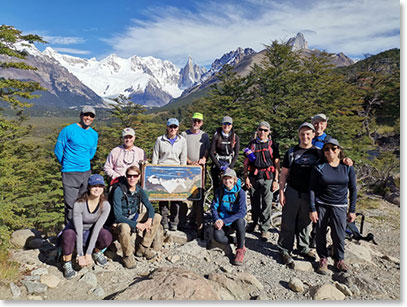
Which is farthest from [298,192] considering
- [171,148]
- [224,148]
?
[171,148]

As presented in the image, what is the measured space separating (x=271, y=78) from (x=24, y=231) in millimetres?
19822

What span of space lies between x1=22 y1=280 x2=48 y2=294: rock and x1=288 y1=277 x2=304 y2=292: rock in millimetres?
3917

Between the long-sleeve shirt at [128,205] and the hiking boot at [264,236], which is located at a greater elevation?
the long-sleeve shirt at [128,205]

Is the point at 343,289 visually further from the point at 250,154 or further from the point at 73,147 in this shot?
the point at 73,147

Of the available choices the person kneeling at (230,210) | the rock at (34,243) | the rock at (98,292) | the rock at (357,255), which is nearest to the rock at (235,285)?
the person kneeling at (230,210)

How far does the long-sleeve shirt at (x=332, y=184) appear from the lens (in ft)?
14.8

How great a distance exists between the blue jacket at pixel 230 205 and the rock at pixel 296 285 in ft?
4.47

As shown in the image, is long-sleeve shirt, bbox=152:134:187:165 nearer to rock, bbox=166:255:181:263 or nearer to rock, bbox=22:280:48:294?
rock, bbox=166:255:181:263

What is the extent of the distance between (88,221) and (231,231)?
8.85 feet

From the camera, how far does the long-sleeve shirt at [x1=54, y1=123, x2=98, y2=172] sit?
487 cm

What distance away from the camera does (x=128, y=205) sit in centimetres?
496

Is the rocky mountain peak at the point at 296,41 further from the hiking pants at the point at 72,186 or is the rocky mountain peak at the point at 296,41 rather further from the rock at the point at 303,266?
the hiking pants at the point at 72,186

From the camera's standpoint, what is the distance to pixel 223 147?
592cm

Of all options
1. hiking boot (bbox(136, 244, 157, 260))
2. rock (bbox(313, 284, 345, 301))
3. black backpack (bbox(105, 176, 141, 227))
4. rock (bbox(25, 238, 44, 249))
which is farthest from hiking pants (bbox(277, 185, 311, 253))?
rock (bbox(25, 238, 44, 249))
